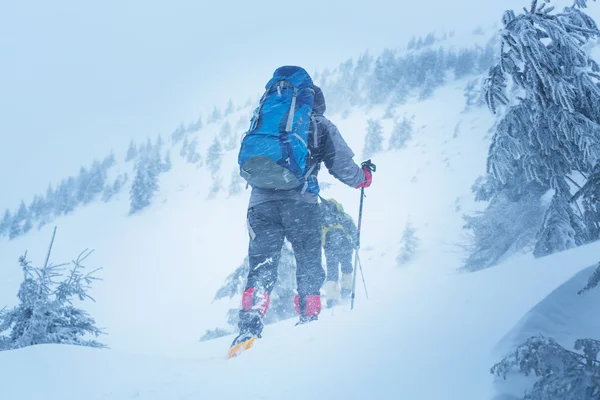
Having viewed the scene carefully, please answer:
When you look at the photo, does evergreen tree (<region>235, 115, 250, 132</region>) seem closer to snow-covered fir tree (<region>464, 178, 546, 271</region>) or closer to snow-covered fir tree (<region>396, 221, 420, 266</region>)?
snow-covered fir tree (<region>396, 221, 420, 266</region>)

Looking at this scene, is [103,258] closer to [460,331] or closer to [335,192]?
[335,192]

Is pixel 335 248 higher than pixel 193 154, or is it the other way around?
pixel 193 154

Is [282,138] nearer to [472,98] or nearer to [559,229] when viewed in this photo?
[559,229]

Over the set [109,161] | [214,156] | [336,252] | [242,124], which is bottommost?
[336,252]

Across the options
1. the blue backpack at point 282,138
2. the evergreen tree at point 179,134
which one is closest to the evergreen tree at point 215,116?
the evergreen tree at point 179,134

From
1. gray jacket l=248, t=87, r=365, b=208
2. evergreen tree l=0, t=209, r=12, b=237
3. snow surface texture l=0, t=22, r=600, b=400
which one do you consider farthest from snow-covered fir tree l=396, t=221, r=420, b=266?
evergreen tree l=0, t=209, r=12, b=237

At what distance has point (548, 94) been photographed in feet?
10.5

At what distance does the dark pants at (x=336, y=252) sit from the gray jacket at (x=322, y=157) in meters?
1.86

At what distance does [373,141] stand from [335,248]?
30519 millimetres

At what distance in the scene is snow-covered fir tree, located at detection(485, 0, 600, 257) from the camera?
116 inches

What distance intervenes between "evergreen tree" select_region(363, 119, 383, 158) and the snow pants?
3166cm

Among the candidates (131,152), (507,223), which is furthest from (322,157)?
(131,152)

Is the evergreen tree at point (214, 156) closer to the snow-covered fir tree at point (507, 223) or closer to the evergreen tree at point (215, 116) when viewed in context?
the evergreen tree at point (215, 116)

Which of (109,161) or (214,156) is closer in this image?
(214,156)
